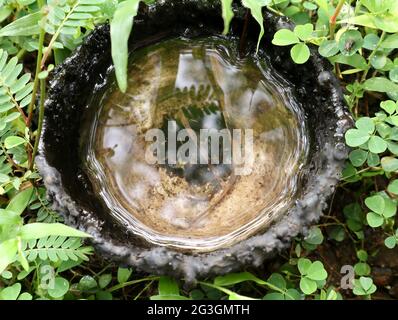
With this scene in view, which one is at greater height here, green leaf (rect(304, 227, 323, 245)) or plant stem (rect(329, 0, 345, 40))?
plant stem (rect(329, 0, 345, 40))

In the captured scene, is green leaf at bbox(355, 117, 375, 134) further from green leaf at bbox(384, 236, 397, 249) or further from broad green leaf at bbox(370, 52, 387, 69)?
green leaf at bbox(384, 236, 397, 249)

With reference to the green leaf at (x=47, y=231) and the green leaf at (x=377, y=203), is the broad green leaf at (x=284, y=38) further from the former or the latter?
the green leaf at (x=47, y=231)

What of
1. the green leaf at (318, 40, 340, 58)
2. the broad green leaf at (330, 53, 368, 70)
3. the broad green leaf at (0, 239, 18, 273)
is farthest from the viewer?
the broad green leaf at (330, 53, 368, 70)

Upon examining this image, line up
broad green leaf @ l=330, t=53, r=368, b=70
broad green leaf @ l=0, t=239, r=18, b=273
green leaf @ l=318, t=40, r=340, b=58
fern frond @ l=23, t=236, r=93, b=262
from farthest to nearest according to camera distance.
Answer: broad green leaf @ l=330, t=53, r=368, b=70
green leaf @ l=318, t=40, r=340, b=58
fern frond @ l=23, t=236, r=93, b=262
broad green leaf @ l=0, t=239, r=18, b=273

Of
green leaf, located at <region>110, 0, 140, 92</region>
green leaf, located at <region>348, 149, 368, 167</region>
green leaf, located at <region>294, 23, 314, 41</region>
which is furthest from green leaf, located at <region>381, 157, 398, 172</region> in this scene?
green leaf, located at <region>110, 0, 140, 92</region>
